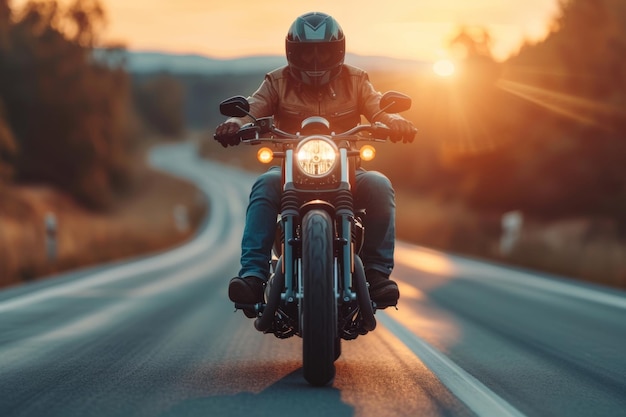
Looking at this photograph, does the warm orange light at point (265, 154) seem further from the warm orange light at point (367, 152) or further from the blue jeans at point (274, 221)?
the warm orange light at point (367, 152)

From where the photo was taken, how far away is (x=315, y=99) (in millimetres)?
7113

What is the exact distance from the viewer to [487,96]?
41031 mm

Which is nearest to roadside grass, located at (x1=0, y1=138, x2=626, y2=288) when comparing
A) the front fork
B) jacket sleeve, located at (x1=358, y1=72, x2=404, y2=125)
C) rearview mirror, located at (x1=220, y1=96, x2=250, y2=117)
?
jacket sleeve, located at (x1=358, y1=72, x2=404, y2=125)

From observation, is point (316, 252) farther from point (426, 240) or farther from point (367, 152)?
point (426, 240)

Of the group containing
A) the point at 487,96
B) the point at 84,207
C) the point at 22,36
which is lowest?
the point at 84,207

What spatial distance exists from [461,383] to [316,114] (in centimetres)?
211

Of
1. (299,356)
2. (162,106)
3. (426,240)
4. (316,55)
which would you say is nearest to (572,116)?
(426,240)

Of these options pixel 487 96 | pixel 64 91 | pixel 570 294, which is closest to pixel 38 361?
pixel 570 294

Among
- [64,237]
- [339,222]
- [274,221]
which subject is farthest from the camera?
[64,237]

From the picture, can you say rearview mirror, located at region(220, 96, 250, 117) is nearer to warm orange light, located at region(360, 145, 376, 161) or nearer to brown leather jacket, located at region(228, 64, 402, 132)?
brown leather jacket, located at region(228, 64, 402, 132)

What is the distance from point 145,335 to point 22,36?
6421cm

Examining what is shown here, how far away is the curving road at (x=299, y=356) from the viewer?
542cm

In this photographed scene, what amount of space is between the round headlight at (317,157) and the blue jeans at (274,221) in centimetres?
41

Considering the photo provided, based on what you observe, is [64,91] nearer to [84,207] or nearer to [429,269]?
[84,207]
